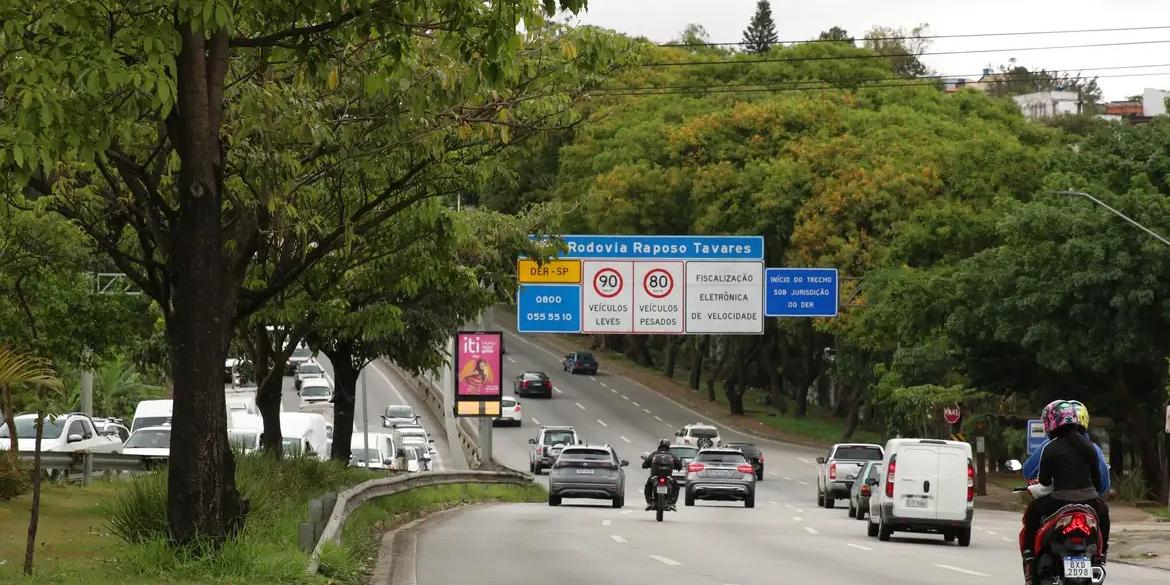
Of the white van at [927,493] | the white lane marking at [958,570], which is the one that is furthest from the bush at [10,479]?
the white van at [927,493]

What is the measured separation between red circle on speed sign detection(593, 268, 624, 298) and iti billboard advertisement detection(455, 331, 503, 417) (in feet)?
12.1

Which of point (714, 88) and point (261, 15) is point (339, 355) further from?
point (714, 88)

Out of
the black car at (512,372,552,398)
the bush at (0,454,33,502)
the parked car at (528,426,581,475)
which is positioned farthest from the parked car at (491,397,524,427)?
the bush at (0,454,33,502)

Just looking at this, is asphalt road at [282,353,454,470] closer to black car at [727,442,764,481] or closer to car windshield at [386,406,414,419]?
car windshield at [386,406,414,419]

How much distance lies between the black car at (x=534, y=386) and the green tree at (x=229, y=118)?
65727 mm

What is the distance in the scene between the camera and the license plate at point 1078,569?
11711 millimetres

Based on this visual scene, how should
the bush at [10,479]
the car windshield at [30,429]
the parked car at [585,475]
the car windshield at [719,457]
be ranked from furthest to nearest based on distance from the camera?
the car windshield at [719,457], the parked car at [585,475], the car windshield at [30,429], the bush at [10,479]

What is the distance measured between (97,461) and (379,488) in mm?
6875

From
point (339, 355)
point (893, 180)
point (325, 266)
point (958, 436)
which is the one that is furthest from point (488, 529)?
point (893, 180)

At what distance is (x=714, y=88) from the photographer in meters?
89.2

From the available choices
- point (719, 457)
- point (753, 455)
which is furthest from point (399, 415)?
point (719, 457)

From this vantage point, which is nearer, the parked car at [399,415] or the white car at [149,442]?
the white car at [149,442]

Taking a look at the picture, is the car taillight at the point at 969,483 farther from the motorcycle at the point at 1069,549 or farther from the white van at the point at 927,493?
the motorcycle at the point at 1069,549

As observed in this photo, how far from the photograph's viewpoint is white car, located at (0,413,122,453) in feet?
117
